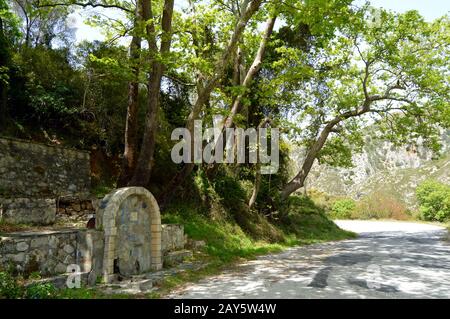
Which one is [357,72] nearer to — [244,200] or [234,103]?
[234,103]

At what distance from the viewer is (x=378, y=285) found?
7664 millimetres

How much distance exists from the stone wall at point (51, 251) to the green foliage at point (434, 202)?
38.1 meters

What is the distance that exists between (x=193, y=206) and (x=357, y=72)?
9771 mm

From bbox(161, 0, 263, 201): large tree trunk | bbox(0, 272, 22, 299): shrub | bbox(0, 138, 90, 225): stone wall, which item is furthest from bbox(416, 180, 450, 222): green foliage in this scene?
bbox(0, 272, 22, 299): shrub

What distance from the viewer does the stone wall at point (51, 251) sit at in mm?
6203

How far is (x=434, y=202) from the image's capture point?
128ft

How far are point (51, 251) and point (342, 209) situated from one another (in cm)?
3738

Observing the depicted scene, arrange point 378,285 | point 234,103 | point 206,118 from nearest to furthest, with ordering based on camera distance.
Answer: point 378,285
point 206,118
point 234,103

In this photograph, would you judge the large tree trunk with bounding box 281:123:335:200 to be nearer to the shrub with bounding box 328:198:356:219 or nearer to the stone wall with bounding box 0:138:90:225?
Result: the stone wall with bounding box 0:138:90:225

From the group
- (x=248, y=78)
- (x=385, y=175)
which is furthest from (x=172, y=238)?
(x=385, y=175)

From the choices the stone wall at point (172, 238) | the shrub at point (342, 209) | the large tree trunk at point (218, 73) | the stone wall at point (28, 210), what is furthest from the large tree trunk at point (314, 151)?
the shrub at point (342, 209)

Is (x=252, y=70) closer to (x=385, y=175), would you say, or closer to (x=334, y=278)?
(x=334, y=278)

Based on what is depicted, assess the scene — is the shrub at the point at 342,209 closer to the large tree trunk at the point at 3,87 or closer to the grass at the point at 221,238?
the grass at the point at 221,238

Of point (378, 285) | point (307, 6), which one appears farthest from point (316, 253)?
point (307, 6)
